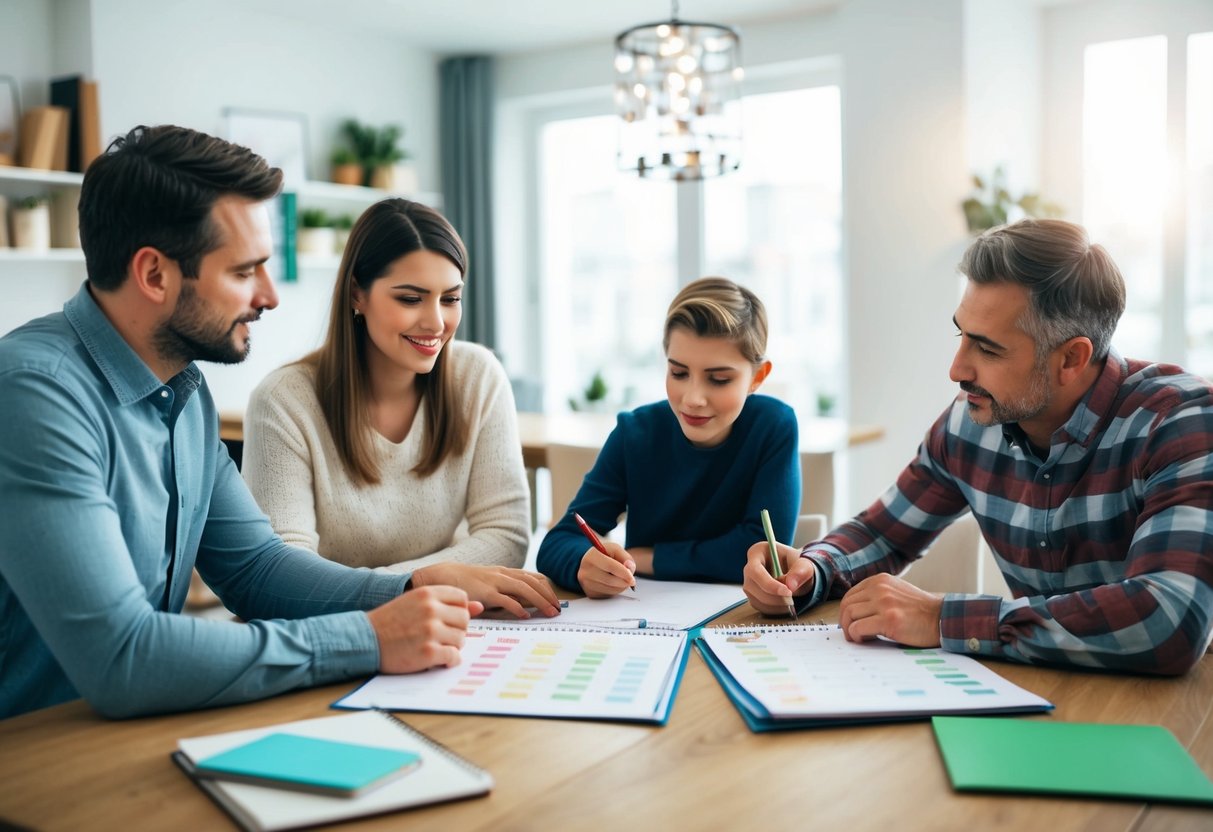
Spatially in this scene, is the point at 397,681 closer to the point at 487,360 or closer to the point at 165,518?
the point at 165,518

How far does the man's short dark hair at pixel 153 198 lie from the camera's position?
4.19ft

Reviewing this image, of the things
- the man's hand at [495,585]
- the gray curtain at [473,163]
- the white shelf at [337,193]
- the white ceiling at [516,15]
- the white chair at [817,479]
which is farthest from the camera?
the gray curtain at [473,163]

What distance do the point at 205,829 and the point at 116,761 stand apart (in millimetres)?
188

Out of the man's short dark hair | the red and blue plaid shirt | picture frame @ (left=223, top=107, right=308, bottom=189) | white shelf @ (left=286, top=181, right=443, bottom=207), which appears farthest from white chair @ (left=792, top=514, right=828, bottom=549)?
picture frame @ (left=223, top=107, right=308, bottom=189)

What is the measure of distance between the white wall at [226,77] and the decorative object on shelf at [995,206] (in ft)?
9.91

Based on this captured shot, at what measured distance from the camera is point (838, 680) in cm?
120

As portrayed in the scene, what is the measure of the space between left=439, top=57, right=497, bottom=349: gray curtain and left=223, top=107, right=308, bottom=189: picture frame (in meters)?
0.95

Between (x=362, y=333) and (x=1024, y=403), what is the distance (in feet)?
3.73

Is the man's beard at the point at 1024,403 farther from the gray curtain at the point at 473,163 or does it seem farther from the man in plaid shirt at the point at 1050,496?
the gray curtain at the point at 473,163

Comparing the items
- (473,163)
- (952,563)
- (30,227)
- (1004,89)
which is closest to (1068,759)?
(952,563)

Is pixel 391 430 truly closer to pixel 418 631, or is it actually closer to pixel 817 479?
pixel 418 631

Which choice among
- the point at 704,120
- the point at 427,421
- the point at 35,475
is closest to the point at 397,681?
the point at 35,475

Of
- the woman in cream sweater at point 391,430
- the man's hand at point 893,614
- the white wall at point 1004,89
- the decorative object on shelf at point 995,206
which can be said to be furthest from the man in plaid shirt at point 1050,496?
the white wall at point 1004,89

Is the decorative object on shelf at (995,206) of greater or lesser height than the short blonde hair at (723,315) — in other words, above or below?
above
